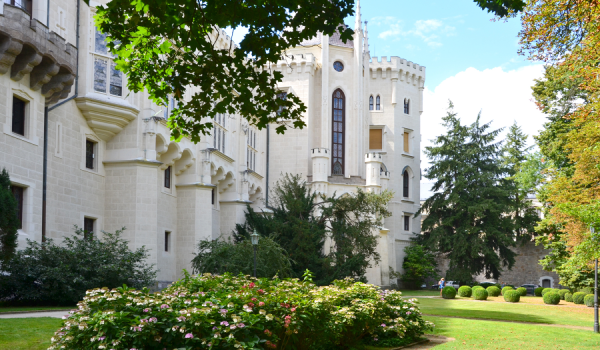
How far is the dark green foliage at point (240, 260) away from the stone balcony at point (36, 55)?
8764 mm

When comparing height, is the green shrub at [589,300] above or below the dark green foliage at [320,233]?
below

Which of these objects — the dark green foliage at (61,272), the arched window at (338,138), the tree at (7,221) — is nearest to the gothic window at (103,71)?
the dark green foliage at (61,272)

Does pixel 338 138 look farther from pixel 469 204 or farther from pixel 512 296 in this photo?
pixel 512 296

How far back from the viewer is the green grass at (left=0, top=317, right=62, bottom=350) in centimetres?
938

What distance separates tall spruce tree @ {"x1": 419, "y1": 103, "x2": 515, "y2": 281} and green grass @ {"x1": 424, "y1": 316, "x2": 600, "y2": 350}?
2800 centimetres

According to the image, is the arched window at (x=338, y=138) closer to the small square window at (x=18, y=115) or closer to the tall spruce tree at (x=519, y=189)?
the tall spruce tree at (x=519, y=189)

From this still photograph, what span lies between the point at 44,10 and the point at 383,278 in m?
34.7

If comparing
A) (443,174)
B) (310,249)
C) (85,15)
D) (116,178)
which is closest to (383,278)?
(443,174)

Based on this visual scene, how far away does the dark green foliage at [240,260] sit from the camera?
78.4ft

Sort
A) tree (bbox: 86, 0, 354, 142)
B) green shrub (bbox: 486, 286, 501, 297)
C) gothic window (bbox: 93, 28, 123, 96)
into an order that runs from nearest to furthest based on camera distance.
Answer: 1. tree (bbox: 86, 0, 354, 142)
2. gothic window (bbox: 93, 28, 123, 96)
3. green shrub (bbox: 486, 286, 501, 297)

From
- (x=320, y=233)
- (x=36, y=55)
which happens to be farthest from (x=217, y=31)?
(x=320, y=233)

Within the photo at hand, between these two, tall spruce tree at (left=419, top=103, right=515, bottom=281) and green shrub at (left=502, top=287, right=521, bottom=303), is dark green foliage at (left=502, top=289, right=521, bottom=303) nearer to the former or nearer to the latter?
green shrub at (left=502, top=287, right=521, bottom=303)

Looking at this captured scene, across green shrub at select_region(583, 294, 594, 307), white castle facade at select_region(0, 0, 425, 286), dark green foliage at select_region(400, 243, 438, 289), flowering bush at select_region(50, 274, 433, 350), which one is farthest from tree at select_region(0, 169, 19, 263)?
dark green foliage at select_region(400, 243, 438, 289)

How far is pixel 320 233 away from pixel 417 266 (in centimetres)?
1881
